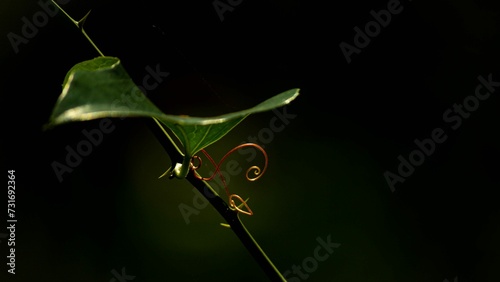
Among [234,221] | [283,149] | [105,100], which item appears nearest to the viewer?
[105,100]

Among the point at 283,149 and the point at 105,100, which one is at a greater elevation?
the point at 283,149

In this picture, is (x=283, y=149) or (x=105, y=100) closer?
(x=105, y=100)

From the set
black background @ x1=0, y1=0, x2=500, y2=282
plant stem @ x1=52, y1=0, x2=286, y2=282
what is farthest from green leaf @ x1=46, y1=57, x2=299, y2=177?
black background @ x1=0, y1=0, x2=500, y2=282

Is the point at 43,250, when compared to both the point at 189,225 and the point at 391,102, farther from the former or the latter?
the point at 391,102

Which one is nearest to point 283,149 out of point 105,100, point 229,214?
point 229,214

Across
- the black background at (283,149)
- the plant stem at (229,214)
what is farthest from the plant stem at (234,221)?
the black background at (283,149)

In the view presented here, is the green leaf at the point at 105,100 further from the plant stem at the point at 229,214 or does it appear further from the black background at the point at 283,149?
the black background at the point at 283,149

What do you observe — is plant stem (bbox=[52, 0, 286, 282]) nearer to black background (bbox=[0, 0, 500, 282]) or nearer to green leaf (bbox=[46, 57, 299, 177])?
green leaf (bbox=[46, 57, 299, 177])

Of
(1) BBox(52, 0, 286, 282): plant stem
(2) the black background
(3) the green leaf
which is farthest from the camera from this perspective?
(2) the black background

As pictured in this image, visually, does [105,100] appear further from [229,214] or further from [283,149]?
[283,149]
